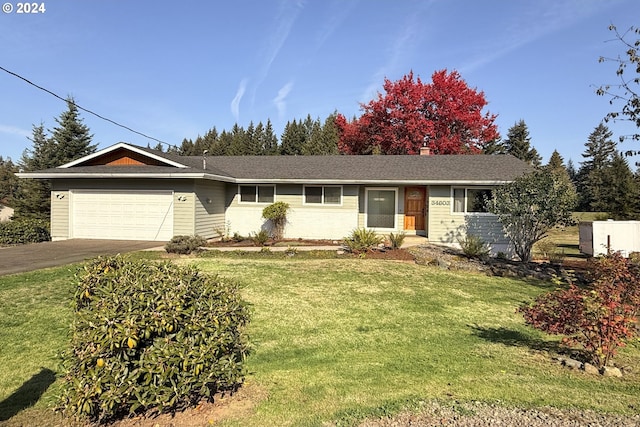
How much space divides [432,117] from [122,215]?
78.9 ft

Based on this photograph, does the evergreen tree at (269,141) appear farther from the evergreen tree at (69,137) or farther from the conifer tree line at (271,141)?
the evergreen tree at (69,137)

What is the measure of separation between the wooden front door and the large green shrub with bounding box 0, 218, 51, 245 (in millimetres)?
15106

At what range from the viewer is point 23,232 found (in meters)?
14.7

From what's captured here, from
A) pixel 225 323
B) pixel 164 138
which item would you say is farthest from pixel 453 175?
pixel 164 138

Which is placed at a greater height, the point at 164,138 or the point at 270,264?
the point at 164,138

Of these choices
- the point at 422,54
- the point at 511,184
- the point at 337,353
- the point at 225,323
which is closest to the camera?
the point at 225,323

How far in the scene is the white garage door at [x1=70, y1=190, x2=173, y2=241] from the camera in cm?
1478

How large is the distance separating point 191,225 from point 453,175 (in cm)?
1040

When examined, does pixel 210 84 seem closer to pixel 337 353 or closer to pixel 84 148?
pixel 84 148

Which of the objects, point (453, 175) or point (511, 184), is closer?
point (511, 184)

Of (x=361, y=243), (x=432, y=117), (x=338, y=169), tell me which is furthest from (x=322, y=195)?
(x=432, y=117)

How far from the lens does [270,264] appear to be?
412 inches

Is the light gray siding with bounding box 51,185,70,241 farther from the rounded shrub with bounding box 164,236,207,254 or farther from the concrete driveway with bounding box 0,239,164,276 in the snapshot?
the rounded shrub with bounding box 164,236,207,254

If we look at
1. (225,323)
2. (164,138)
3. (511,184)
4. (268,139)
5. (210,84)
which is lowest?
(225,323)
